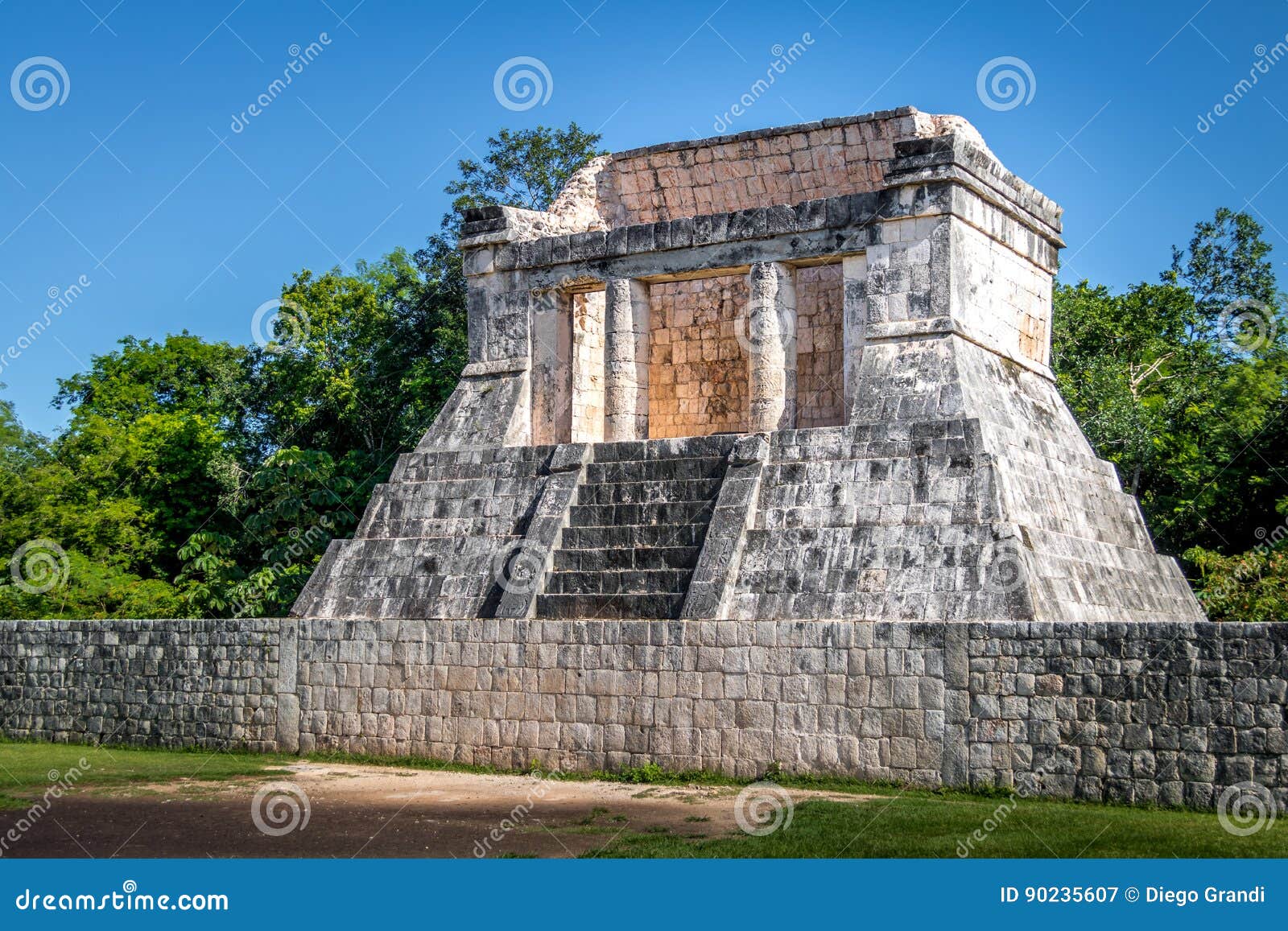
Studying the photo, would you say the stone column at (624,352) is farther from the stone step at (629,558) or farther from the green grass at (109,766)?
the green grass at (109,766)

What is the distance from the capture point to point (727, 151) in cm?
2034

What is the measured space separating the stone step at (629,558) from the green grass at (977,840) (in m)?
3.91

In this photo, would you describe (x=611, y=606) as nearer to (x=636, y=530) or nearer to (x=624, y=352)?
(x=636, y=530)

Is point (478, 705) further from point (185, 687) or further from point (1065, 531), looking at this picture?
point (1065, 531)

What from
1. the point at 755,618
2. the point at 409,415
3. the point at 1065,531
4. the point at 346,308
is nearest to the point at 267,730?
the point at 755,618

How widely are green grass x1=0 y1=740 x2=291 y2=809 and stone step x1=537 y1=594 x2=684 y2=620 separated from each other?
301 centimetres

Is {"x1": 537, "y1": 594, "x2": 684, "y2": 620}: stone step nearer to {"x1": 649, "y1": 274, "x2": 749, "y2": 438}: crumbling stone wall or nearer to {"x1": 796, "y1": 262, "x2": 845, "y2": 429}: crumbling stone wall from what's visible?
{"x1": 796, "y1": 262, "x2": 845, "y2": 429}: crumbling stone wall

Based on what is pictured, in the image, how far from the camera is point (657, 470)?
16.8m

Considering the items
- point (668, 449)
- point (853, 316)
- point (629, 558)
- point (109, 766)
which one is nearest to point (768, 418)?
point (668, 449)

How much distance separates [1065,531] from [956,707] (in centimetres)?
346

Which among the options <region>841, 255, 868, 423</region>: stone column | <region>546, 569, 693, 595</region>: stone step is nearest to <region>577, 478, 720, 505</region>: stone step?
<region>546, 569, 693, 595</region>: stone step

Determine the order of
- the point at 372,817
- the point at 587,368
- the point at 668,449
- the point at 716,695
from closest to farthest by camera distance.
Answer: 1. the point at 372,817
2. the point at 716,695
3. the point at 668,449
4. the point at 587,368

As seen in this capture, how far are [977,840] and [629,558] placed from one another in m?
5.99

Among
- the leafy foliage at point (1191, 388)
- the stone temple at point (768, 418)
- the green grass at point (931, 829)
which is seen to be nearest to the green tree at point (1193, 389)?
the leafy foliage at point (1191, 388)
